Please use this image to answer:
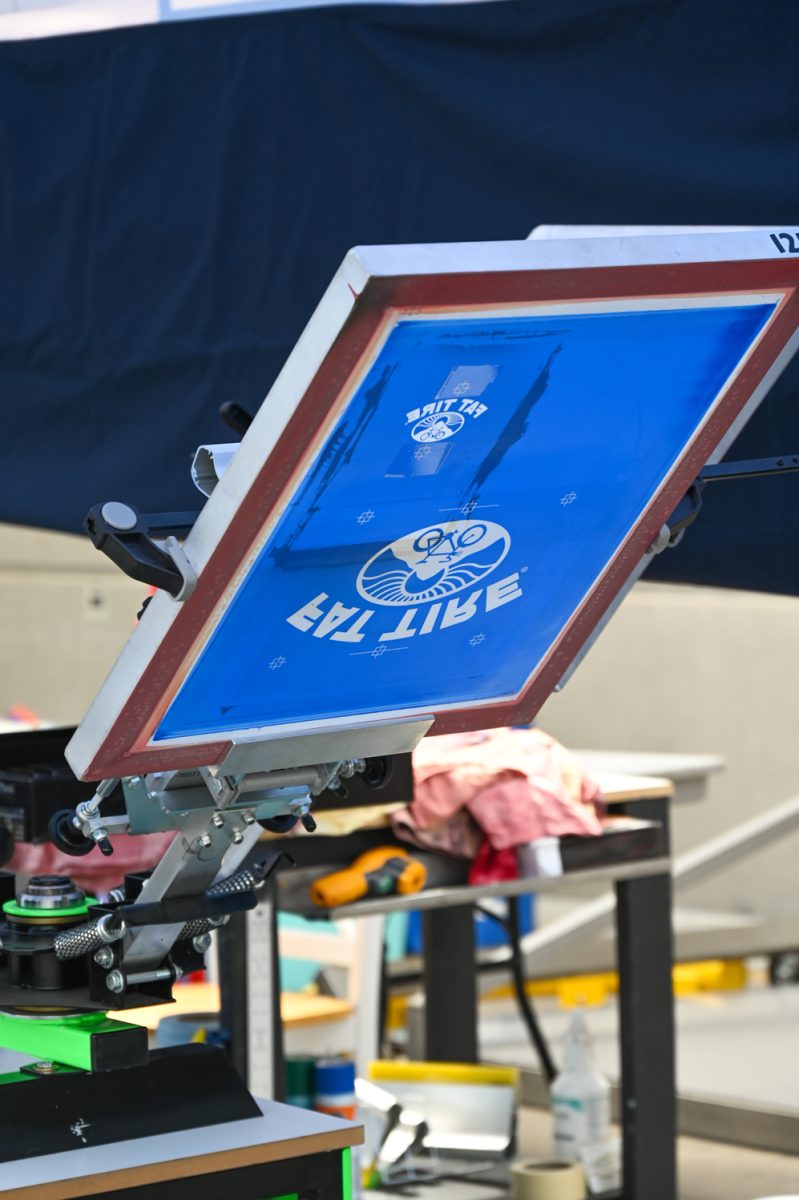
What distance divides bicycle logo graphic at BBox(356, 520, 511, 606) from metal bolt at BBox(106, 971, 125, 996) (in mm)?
460

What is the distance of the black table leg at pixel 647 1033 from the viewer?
3367mm

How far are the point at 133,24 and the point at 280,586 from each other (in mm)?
1143

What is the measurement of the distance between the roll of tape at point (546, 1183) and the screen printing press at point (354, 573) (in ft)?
5.02

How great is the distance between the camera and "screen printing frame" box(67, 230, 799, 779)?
4.15ft

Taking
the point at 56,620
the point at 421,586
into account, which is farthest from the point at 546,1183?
the point at 56,620

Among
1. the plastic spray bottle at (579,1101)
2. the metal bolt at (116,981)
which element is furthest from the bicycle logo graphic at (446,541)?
the plastic spray bottle at (579,1101)

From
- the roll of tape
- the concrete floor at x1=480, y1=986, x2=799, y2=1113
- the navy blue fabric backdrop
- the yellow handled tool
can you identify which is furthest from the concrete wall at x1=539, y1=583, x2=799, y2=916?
the navy blue fabric backdrop

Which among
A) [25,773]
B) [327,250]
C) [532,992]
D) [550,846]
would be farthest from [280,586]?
[532,992]

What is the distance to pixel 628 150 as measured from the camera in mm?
2018

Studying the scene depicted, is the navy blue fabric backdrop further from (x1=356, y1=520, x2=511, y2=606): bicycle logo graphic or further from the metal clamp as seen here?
the metal clamp

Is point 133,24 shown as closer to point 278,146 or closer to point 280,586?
point 278,146

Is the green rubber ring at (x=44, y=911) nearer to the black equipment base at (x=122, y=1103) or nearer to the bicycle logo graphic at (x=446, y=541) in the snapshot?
the black equipment base at (x=122, y=1103)

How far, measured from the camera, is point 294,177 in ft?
7.41

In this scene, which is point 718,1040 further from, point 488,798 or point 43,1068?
point 43,1068
